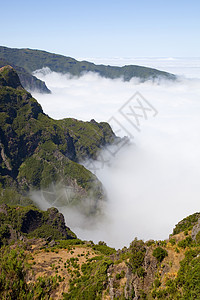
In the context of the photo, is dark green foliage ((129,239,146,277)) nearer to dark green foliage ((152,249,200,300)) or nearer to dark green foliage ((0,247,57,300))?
dark green foliage ((152,249,200,300))

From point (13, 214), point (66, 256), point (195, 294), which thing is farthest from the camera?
point (13, 214)

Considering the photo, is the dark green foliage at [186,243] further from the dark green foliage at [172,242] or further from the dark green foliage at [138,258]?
the dark green foliage at [138,258]

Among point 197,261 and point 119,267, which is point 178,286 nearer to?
point 197,261

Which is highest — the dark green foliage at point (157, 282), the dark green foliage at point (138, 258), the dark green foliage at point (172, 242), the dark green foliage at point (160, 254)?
the dark green foliage at point (172, 242)

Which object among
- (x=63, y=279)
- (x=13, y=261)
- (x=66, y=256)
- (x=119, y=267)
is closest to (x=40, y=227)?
(x=66, y=256)

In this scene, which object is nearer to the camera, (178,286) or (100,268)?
(178,286)

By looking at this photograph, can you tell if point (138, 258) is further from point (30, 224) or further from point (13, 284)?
point (30, 224)

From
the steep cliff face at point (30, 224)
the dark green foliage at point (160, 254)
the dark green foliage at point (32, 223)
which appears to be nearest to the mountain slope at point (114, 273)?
the dark green foliage at point (160, 254)

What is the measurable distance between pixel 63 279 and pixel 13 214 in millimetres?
113342

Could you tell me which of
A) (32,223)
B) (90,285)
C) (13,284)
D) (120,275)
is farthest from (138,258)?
(32,223)

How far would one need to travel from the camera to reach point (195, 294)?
29109 millimetres

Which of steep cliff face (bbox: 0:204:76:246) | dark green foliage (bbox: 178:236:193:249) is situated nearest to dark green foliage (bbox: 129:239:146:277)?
dark green foliage (bbox: 178:236:193:249)

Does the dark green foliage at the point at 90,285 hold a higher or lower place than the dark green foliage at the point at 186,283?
lower

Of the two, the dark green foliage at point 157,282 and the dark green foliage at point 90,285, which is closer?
the dark green foliage at point 157,282
